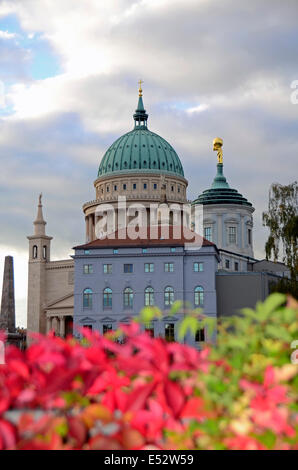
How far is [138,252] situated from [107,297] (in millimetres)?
5131

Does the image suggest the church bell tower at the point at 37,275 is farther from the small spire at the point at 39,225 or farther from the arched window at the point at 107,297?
the arched window at the point at 107,297

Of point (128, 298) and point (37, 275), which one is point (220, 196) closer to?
point (37, 275)

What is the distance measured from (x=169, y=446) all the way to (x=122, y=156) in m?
121

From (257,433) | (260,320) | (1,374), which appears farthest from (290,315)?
(1,374)

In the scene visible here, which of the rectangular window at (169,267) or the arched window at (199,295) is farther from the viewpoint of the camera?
the rectangular window at (169,267)

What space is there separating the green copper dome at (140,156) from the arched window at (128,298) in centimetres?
5134

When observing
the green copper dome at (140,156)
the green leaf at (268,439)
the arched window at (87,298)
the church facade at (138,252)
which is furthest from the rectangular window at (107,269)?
the green leaf at (268,439)

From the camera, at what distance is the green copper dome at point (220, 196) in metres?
97.4

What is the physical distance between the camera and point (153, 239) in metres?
74.6

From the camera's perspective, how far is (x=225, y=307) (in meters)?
72.7

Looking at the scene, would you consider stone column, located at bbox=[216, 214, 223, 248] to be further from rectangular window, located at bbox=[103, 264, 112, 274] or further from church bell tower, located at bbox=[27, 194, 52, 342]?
rectangular window, located at bbox=[103, 264, 112, 274]

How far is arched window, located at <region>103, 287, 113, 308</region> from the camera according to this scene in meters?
71.1

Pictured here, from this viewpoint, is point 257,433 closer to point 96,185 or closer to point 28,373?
point 28,373

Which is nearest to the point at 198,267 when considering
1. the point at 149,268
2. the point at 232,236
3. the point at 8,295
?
the point at 149,268
